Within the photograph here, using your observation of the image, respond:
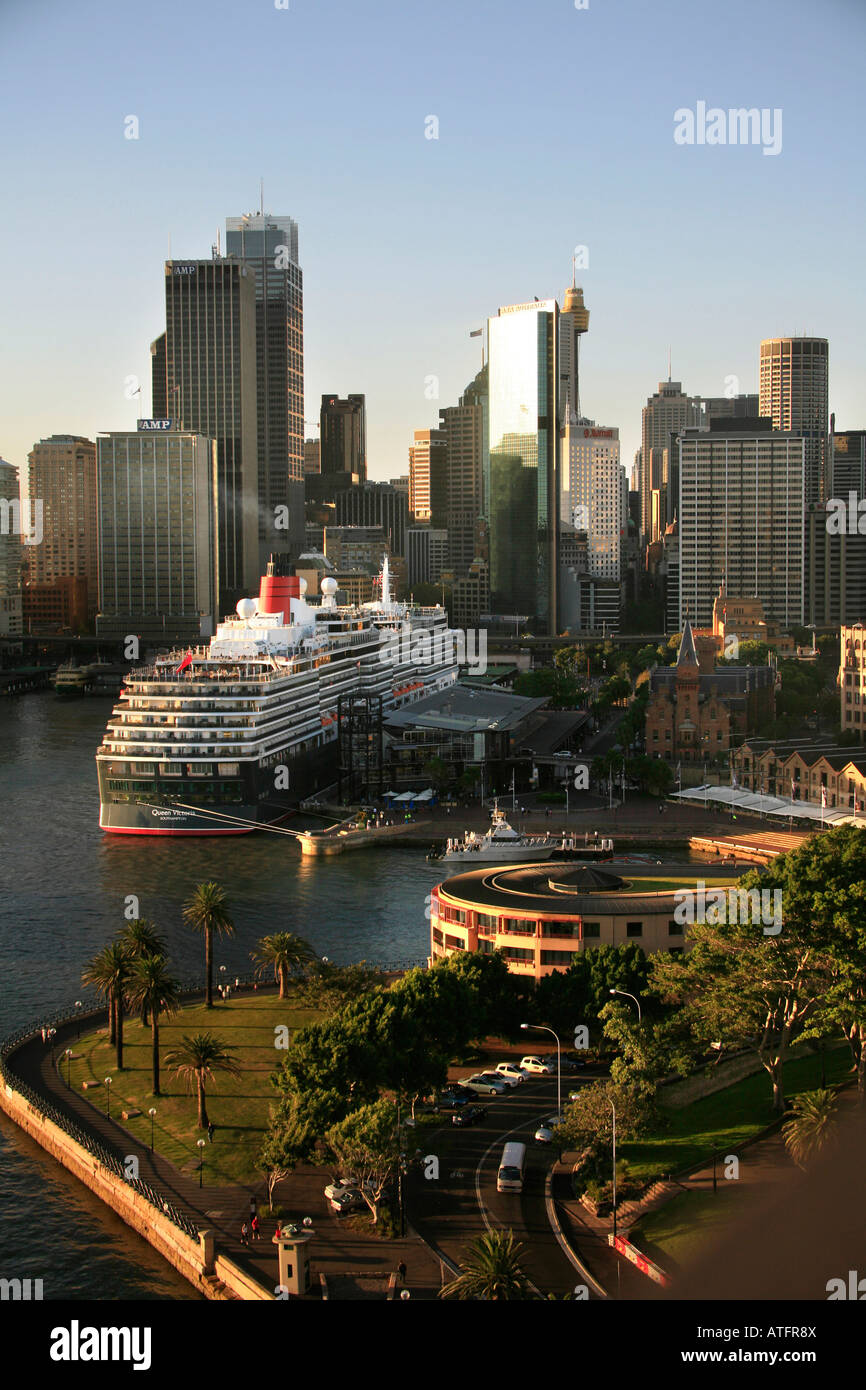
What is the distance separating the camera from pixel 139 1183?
19.5 metres

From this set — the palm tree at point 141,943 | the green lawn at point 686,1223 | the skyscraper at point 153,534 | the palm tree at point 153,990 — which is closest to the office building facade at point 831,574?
the skyscraper at point 153,534

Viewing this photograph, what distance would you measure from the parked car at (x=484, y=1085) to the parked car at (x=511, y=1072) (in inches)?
10.2

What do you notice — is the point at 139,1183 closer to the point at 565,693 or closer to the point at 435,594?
the point at 565,693

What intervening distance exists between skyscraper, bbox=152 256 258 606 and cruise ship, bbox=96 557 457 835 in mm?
74243

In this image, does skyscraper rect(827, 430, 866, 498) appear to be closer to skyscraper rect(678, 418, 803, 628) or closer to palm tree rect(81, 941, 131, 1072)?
skyscraper rect(678, 418, 803, 628)

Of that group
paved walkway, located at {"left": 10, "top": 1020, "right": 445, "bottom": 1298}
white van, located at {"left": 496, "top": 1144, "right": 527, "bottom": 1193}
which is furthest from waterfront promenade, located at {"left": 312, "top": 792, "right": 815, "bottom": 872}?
paved walkway, located at {"left": 10, "top": 1020, "right": 445, "bottom": 1298}

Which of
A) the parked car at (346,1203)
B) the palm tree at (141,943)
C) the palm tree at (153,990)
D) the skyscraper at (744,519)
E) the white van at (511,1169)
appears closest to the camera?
the parked car at (346,1203)

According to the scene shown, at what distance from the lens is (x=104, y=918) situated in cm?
3372

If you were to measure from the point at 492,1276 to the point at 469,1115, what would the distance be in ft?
18.8

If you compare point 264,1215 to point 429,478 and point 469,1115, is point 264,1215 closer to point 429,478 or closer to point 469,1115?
point 469,1115

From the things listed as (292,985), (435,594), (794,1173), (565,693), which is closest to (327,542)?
(435,594)

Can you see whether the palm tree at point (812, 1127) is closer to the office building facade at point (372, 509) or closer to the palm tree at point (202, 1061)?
the palm tree at point (202, 1061)

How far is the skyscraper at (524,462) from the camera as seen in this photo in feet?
381
